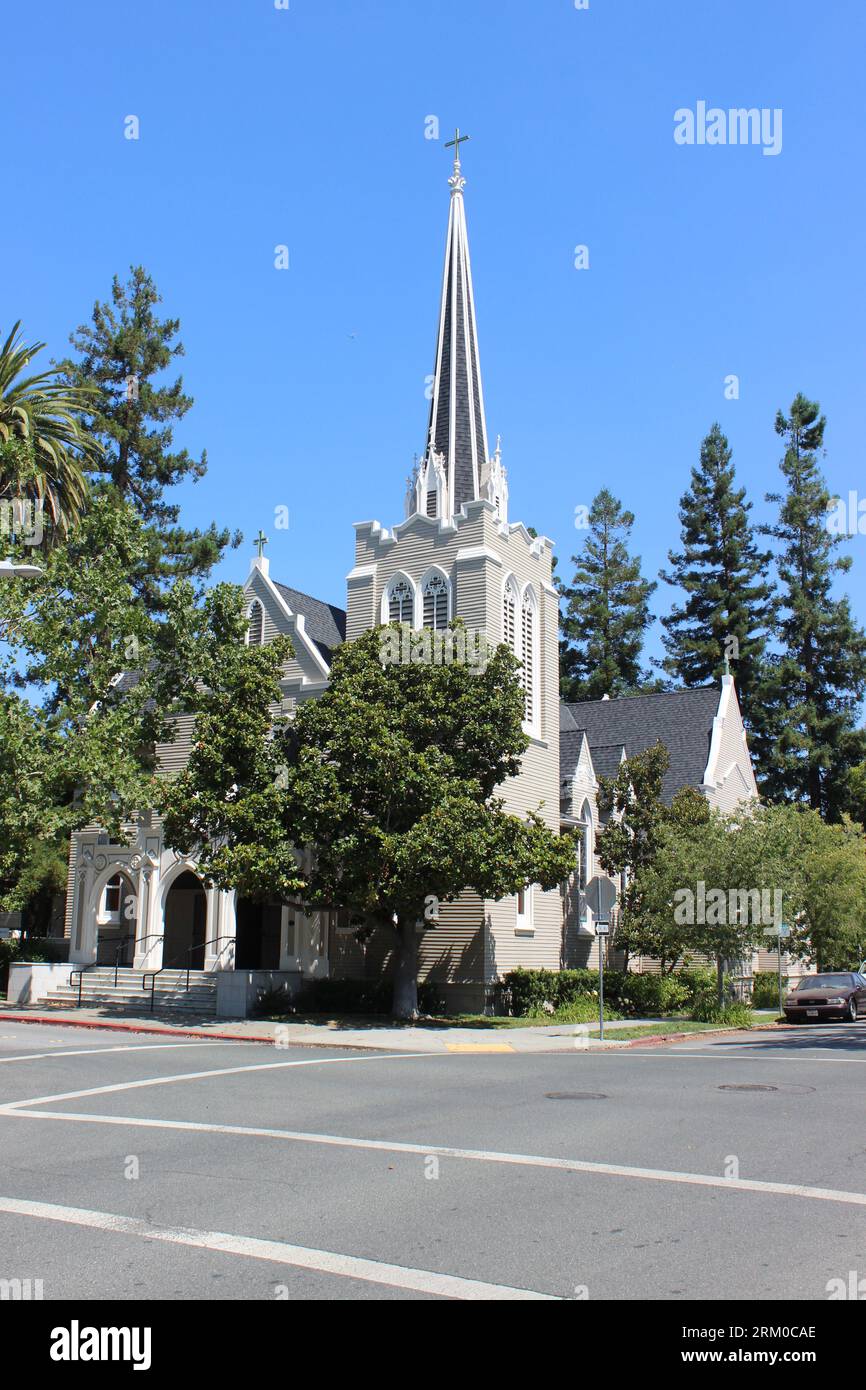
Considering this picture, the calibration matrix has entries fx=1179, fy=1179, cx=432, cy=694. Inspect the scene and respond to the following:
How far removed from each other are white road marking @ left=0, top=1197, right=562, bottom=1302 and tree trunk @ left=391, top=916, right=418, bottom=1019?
16.7 metres

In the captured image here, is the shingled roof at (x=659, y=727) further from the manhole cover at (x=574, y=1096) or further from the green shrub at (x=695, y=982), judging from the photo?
the manhole cover at (x=574, y=1096)

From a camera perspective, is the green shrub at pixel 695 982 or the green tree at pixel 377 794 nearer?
the green tree at pixel 377 794

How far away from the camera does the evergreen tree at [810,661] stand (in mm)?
57438

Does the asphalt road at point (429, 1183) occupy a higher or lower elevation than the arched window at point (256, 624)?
lower

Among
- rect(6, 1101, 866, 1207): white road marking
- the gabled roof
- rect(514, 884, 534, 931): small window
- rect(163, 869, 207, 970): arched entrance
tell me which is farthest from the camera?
the gabled roof

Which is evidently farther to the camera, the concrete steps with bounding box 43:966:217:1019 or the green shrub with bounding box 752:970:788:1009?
the green shrub with bounding box 752:970:788:1009

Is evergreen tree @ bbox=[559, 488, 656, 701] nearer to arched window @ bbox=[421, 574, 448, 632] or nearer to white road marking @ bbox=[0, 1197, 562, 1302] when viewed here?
arched window @ bbox=[421, 574, 448, 632]

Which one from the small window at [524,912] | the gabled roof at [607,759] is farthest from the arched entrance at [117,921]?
the gabled roof at [607,759]

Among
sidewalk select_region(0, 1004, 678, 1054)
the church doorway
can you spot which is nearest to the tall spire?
the church doorway

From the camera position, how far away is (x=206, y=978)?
2742 cm

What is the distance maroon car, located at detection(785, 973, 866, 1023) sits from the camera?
2822 cm

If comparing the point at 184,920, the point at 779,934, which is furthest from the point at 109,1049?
the point at 779,934

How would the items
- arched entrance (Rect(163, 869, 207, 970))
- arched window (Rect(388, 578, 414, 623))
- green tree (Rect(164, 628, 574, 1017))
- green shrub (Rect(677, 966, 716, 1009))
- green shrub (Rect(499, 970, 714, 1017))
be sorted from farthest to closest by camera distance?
arched entrance (Rect(163, 869, 207, 970)) → green shrub (Rect(677, 966, 716, 1009)) → arched window (Rect(388, 578, 414, 623)) → green shrub (Rect(499, 970, 714, 1017)) → green tree (Rect(164, 628, 574, 1017))

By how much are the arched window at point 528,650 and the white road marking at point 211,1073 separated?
1266cm
